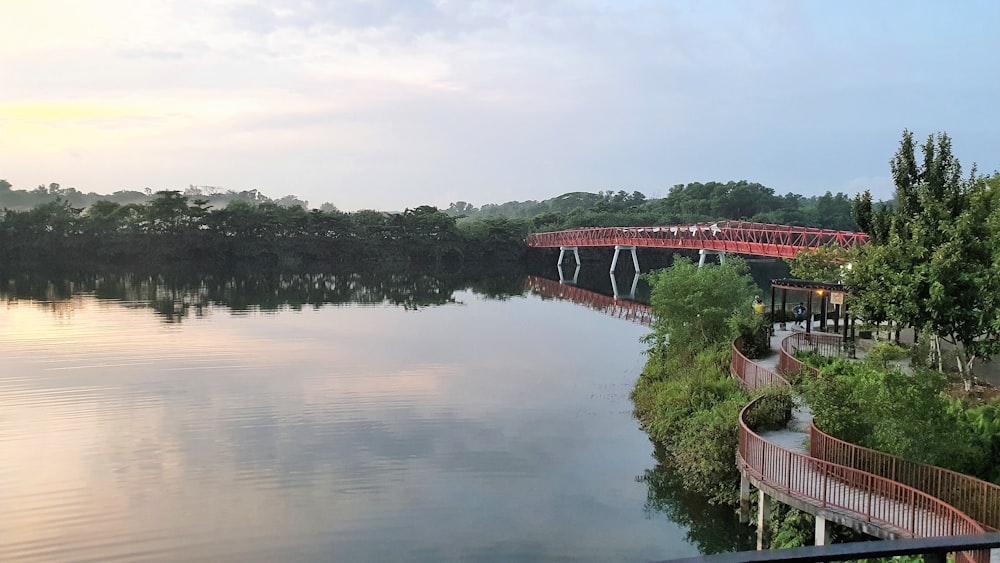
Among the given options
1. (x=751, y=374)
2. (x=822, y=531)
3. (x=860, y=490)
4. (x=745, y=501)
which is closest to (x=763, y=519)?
(x=745, y=501)

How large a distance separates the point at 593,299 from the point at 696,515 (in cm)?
4381

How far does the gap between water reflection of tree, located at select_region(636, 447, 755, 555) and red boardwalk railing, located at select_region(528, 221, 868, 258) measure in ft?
59.2

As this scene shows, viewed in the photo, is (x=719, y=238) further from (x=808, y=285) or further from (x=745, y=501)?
(x=745, y=501)

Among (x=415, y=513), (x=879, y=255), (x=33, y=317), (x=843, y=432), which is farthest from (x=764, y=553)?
(x=33, y=317)

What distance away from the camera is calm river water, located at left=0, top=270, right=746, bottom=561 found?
14.3 metres

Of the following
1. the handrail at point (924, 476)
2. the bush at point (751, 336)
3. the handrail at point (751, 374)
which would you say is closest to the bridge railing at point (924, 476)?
the handrail at point (924, 476)

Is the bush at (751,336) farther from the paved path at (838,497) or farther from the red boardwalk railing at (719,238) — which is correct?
the paved path at (838,497)

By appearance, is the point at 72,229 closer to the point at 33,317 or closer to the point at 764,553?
the point at 33,317

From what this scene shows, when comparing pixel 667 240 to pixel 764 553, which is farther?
pixel 667 240

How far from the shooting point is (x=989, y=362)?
1933cm

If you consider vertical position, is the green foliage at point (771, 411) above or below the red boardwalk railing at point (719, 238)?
below

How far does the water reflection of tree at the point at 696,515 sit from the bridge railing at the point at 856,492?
1.41 meters

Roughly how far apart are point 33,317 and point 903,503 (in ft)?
144

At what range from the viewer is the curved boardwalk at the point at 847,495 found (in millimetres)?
10734
